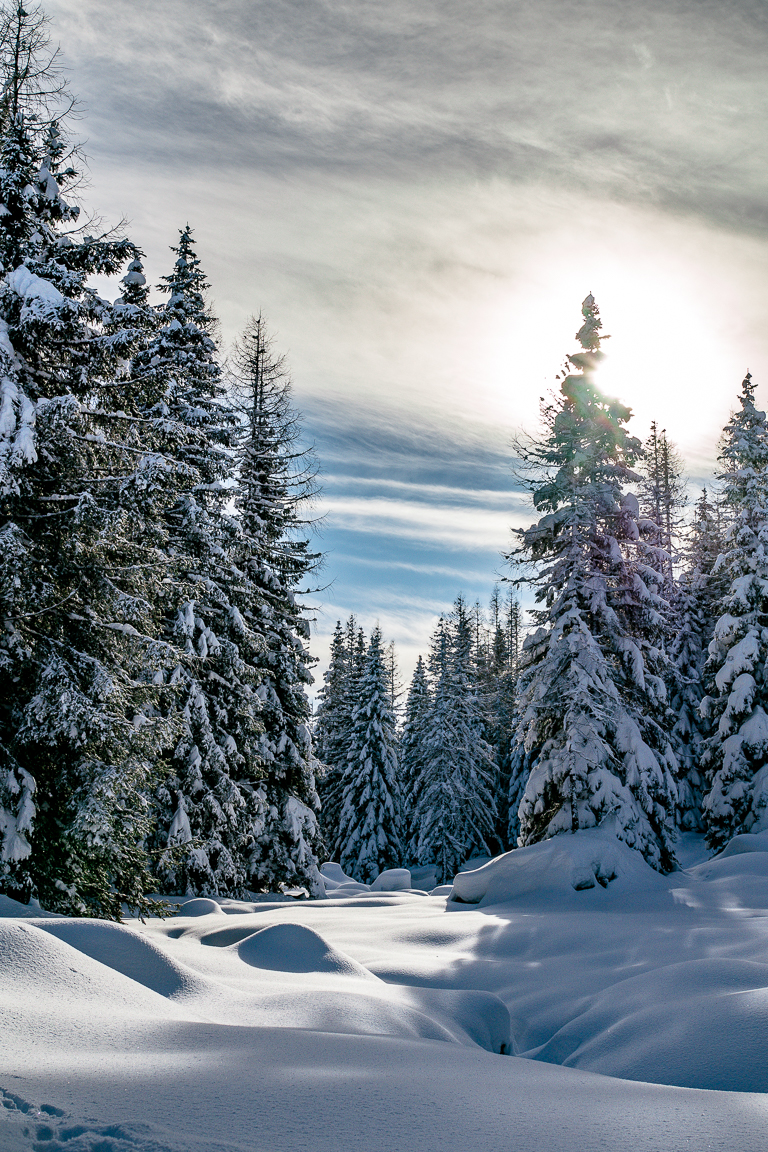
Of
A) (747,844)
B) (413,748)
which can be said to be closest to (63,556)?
(747,844)

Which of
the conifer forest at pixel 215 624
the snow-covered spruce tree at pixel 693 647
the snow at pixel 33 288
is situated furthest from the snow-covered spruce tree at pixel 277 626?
the snow-covered spruce tree at pixel 693 647

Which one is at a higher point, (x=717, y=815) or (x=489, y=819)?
(x=717, y=815)

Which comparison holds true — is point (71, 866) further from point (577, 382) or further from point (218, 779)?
point (577, 382)

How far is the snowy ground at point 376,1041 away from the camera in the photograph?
2207 mm

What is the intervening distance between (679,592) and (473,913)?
23.9 m

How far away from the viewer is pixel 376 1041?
354 cm

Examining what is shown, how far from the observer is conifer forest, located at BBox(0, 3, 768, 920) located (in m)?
8.47

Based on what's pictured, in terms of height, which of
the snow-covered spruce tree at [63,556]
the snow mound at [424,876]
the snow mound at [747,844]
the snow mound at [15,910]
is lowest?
the snow mound at [424,876]

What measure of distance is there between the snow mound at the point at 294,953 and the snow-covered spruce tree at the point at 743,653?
18.6m

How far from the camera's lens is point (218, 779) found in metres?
15.4

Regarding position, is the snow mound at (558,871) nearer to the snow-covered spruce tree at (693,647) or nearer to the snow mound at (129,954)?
the snow mound at (129,954)

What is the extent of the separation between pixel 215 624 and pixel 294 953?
35.5 feet

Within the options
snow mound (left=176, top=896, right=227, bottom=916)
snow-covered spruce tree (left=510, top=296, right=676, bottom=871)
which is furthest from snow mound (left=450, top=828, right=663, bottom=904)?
snow mound (left=176, top=896, right=227, bottom=916)

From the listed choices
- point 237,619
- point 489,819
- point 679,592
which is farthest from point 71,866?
point 489,819
